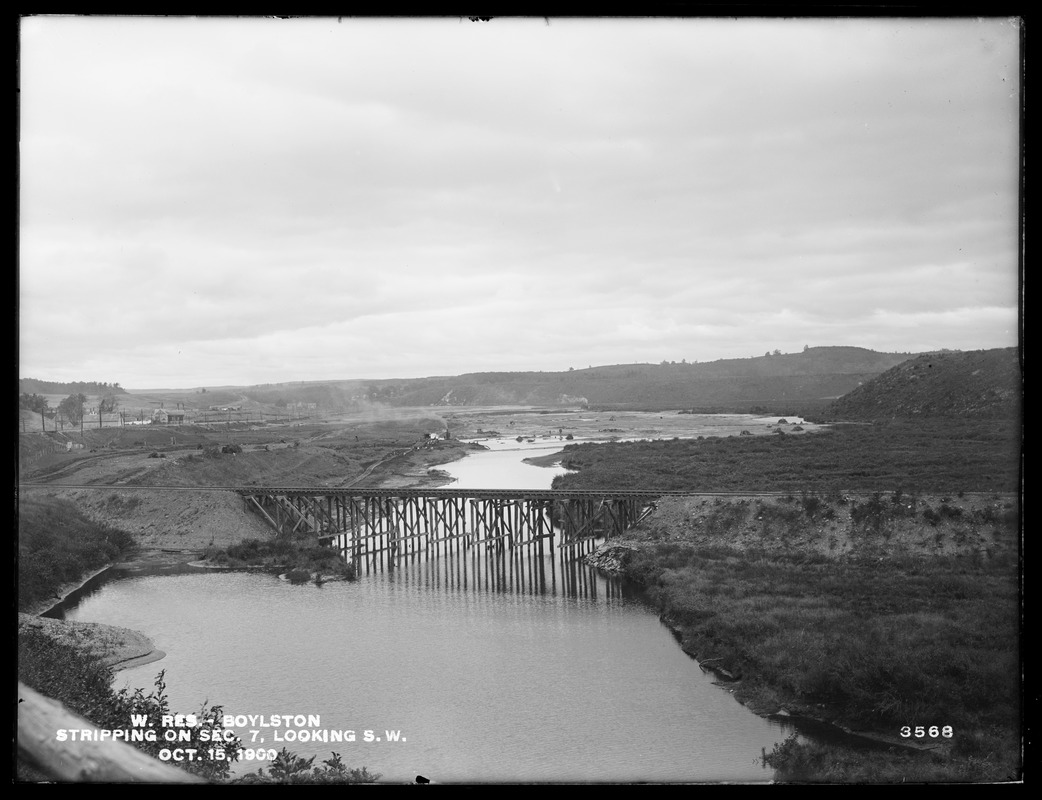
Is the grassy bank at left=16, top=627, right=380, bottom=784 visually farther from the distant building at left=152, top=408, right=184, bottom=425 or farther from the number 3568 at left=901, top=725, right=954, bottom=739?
the distant building at left=152, top=408, right=184, bottom=425

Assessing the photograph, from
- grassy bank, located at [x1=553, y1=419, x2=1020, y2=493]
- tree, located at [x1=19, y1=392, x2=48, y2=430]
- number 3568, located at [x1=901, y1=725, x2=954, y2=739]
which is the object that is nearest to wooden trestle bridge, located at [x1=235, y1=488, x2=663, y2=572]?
grassy bank, located at [x1=553, y1=419, x2=1020, y2=493]

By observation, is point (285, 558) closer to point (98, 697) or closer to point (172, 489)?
point (172, 489)

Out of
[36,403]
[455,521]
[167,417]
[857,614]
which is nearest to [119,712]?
[36,403]

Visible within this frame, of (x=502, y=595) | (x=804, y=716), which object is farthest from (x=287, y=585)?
(x=804, y=716)

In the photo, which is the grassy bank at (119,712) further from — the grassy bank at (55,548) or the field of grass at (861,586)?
the field of grass at (861,586)
